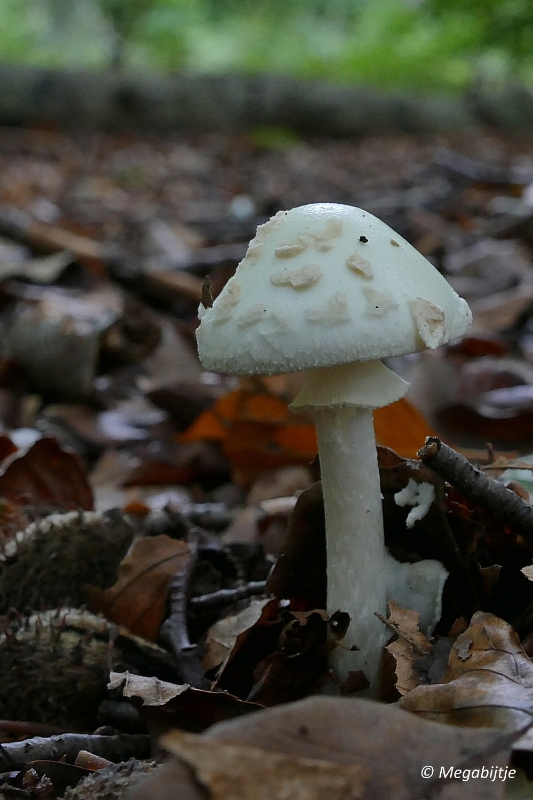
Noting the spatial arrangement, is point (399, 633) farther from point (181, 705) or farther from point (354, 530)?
point (181, 705)

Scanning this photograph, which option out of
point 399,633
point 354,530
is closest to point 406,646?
point 399,633

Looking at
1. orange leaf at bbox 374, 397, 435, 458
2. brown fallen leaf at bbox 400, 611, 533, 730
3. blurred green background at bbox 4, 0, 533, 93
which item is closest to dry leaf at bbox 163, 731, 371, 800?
brown fallen leaf at bbox 400, 611, 533, 730

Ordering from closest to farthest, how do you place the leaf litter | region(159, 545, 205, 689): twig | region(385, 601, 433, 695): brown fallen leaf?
the leaf litter
region(385, 601, 433, 695): brown fallen leaf
region(159, 545, 205, 689): twig

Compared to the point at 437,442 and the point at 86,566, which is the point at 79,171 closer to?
the point at 86,566

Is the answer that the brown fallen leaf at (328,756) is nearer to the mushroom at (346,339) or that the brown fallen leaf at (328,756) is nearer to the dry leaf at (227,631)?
the mushroom at (346,339)

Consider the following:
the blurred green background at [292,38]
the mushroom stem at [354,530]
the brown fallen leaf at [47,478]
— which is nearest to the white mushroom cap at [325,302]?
the mushroom stem at [354,530]

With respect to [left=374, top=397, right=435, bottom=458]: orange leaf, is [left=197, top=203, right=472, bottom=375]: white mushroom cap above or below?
above

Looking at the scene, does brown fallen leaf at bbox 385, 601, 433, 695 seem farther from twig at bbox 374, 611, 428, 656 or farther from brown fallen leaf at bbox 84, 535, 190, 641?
brown fallen leaf at bbox 84, 535, 190, 641

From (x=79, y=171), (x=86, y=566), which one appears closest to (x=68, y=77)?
(x=79, y=171)
